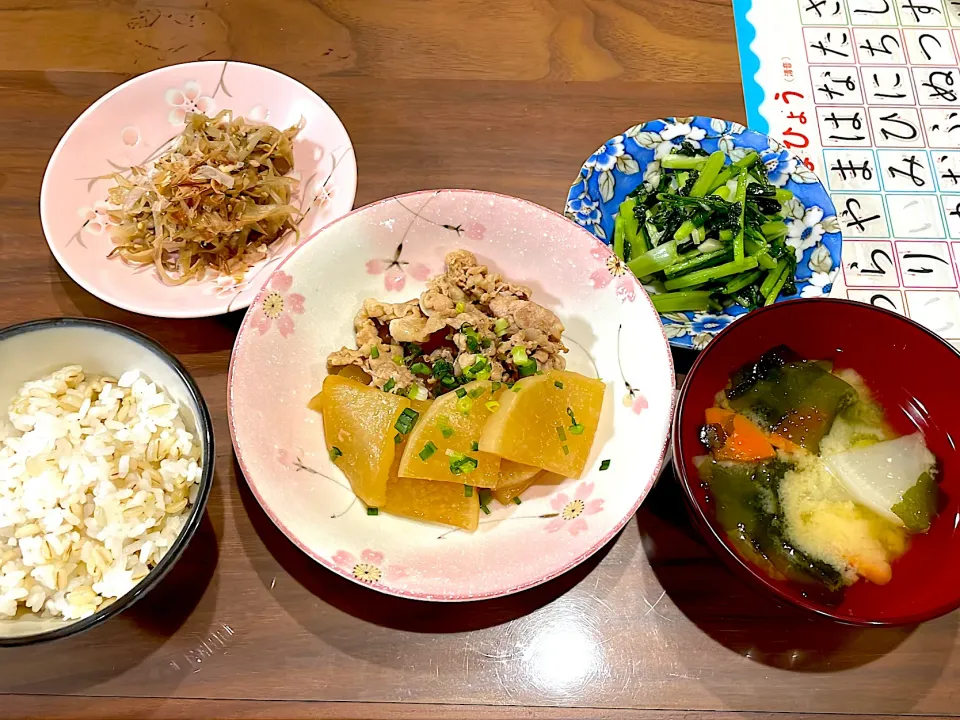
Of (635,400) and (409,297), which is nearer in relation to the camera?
(635,400)

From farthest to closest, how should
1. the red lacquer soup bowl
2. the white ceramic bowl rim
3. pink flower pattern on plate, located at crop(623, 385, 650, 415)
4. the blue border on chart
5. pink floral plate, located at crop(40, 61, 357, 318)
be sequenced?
the blue border on chart, pink floral plate, located at crop(40, 61, 357, 318), pink flower pattern on plate, located at crop(623, 385, 650, 415), the red lacquer soup bowl, the white ceramic bowl rim

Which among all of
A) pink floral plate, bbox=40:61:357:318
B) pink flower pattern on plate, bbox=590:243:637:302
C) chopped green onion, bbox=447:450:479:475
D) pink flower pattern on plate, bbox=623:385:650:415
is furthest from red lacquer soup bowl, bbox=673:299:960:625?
pink floral plate, bbox=40:61:357:318

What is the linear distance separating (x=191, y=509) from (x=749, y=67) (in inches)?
83.6

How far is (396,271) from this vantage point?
1.75 metres

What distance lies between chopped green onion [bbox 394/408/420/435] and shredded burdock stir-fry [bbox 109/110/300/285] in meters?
0.62

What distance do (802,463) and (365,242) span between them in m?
1.11

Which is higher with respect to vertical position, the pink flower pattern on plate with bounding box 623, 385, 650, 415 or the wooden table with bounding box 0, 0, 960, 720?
the pink flower pattern on plate with bounding box 623, 385, 650, 415

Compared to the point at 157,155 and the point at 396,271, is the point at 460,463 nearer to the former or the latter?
the point at 396,271

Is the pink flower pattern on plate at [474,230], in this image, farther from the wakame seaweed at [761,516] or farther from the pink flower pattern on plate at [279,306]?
the wakame seaweed at [761,516]

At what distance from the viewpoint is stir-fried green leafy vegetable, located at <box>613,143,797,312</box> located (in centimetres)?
181

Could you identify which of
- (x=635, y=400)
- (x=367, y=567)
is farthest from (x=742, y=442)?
(x=367, y=567)

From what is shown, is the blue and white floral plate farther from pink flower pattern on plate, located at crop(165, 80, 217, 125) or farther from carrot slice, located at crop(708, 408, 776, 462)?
pink flower pattern on plate, located at crop(165, 80, 217, 125)

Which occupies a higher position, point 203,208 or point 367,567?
point 203,208

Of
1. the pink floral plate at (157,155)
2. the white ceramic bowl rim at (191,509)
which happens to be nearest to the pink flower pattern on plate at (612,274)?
the pink floral plate at (157,155)
